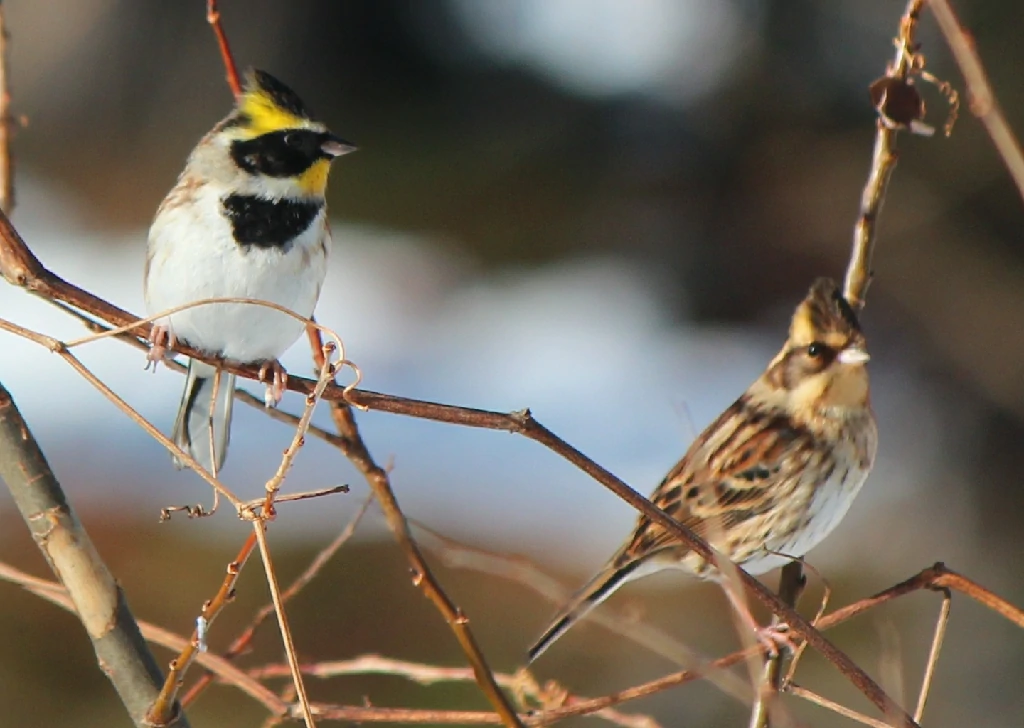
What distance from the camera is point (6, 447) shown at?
1.52 metres

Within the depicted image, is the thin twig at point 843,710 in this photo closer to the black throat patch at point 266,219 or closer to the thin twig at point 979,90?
the thin twig at point 979,90

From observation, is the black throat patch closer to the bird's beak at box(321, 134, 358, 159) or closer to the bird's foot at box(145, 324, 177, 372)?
the bird's beak at box(321, 134, 358, 159)

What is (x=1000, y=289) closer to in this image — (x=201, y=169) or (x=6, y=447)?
(x=201, y=169)

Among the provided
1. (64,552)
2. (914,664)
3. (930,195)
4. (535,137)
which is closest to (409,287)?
(535,137)

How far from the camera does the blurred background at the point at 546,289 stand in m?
5.23

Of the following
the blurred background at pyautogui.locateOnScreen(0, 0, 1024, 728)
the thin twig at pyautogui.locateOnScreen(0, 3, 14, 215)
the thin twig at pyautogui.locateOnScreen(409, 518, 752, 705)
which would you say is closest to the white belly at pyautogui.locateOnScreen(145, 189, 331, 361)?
the thin twig at pyautogui.locateOnScreen(0, 3, 14, 215)

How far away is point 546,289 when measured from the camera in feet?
24.0

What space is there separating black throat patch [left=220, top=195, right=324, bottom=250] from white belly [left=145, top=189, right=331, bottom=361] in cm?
1

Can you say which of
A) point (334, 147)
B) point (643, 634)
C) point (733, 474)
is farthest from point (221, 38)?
point (733, 474)

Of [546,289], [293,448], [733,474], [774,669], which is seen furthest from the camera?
[546,289]

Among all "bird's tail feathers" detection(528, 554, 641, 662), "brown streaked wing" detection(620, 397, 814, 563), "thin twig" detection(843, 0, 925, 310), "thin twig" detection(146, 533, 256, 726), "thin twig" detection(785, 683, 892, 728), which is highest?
"brown streaked wing" detection(620, 397, 814, 563)

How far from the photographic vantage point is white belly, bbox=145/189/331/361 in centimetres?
245

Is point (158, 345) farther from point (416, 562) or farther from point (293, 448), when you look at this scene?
point (293, 448)

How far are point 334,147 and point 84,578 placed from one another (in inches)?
47.4
